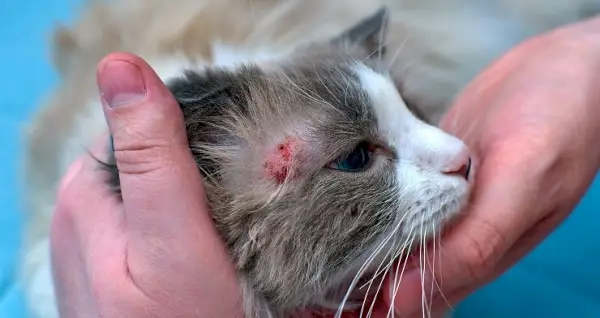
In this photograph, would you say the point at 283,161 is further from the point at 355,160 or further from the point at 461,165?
the point at 461,165

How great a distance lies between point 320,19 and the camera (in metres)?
1.19

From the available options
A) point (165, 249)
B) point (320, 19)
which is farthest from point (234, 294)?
point (320, 19)

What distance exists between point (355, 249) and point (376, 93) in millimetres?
174

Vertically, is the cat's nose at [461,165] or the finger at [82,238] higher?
the cat's nose at [461,165]

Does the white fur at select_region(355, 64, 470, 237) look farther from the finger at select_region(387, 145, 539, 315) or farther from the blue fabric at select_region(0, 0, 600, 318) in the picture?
the blue fabric at select_region(0, 0, 600, 318)

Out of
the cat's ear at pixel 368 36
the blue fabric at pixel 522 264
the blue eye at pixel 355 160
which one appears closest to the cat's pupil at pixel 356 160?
the blue eye at pixel 355 160

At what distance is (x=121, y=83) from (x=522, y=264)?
81 centimetres

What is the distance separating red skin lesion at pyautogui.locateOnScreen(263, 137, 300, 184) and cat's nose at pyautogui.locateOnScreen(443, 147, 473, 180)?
6.3 inches

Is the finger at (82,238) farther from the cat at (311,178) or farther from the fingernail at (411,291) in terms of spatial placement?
the fingernail at (411,291)

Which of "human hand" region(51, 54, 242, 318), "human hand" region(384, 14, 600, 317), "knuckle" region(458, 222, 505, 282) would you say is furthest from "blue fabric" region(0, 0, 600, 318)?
"human hand" region(51, 54, 242, 318)

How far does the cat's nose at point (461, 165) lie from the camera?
28.8 inches

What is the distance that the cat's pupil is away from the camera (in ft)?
2.39

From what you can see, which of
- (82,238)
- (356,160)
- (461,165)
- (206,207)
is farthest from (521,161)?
(82,238)

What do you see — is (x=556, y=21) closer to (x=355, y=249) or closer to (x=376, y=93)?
(x=376, y=93)
